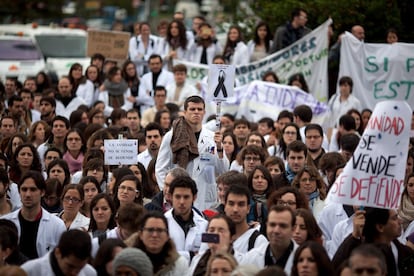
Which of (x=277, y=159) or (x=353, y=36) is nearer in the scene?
(x=277, y=159)

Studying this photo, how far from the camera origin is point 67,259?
9930 mm

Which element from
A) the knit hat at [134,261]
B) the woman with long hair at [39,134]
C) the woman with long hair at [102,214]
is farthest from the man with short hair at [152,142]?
the knit hat at [134,261]

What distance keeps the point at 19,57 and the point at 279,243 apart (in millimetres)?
16905

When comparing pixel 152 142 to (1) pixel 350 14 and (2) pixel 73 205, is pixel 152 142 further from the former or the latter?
(1) pixel 350 14

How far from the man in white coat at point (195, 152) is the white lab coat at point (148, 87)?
25.2 feet

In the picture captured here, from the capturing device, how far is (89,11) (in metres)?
56.2

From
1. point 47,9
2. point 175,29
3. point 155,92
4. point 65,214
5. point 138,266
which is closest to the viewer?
point 138,266

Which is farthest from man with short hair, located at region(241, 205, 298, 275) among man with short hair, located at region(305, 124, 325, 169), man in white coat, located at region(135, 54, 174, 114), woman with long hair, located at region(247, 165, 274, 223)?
man in white coat, located at region(135, 54, 174, 114)

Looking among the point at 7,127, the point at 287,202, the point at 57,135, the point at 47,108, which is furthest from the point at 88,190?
the point at 47,108

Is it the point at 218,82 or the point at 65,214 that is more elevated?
the point at 218,82

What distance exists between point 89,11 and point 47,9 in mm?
11331

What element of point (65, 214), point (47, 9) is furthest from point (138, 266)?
point (47, 9)

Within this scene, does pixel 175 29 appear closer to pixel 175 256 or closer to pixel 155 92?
pixel 155 92

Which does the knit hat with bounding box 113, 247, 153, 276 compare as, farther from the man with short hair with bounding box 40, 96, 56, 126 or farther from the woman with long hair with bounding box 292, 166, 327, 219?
the man with short hair with bounding box 40, 96, 56, 126
